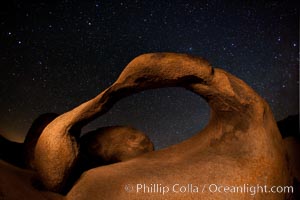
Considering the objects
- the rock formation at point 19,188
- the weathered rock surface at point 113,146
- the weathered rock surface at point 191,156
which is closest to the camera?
the rock formation at point 19,188

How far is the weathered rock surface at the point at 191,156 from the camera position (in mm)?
2793

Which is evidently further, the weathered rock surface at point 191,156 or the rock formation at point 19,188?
the weathered rock surface at point 191,156

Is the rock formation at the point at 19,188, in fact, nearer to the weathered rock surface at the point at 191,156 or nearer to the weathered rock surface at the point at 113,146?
the weathered rock surface at the point at 191,156

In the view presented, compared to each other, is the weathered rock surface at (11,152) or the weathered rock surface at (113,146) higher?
the weathered rock surface at (113,146)

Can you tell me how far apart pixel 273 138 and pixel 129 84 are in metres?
1.83

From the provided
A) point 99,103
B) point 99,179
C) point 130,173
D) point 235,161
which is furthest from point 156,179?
point 99,103

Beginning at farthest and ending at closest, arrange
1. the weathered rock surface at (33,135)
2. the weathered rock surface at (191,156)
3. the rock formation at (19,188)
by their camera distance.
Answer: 1. the weathered rock surface at (33,135)
2. the weathered rock surface at (191,156)
3. the rock formation at (19,188)

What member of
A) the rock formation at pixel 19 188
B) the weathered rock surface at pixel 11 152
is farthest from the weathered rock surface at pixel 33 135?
the rock formation at pixel 19 188

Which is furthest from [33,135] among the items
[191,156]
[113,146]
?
[191,156]

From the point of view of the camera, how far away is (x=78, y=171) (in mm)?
3283

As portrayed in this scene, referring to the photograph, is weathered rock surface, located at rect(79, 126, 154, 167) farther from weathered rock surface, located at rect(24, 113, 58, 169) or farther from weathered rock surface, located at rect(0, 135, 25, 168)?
weathered rock surface, located at rect(0, 135, 25, 168)

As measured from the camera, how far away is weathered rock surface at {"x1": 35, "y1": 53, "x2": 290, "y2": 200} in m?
2.79

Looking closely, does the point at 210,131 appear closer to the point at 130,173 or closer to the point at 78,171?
the point at 130,173

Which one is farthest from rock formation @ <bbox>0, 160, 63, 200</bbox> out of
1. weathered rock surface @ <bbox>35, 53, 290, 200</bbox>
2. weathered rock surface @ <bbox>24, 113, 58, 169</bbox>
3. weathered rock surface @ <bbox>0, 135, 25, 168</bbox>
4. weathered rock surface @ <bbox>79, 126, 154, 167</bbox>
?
weathered rock surface @ <bbox>0, 135, 25, 168</bbox>
